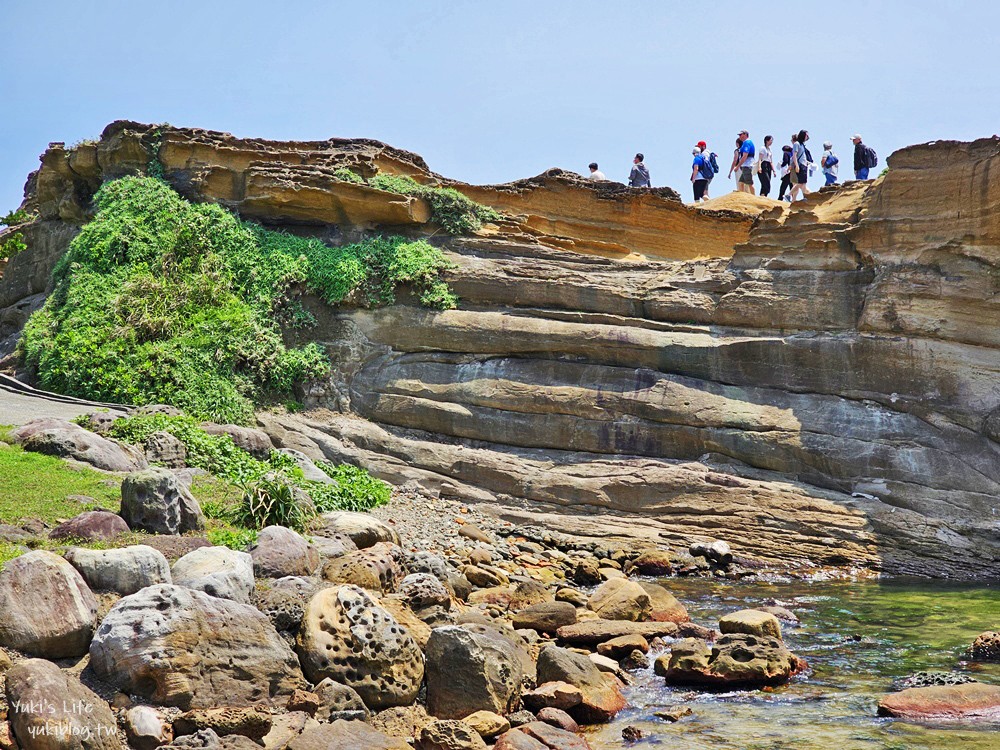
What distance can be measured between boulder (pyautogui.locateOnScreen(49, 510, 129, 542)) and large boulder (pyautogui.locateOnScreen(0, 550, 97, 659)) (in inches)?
75.3

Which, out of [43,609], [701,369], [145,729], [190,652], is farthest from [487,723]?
[701,369]

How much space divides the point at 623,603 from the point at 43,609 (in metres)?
7.27

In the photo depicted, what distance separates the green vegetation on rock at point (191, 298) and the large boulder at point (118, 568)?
10.4m

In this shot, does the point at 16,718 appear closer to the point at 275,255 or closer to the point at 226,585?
the point at 226,585

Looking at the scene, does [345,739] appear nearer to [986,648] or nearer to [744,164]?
[986,648]

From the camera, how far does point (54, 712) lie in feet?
23.7

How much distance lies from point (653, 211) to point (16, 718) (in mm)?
20042

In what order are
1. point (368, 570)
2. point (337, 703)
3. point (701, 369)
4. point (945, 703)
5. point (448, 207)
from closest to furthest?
point (337, 703) < point (945, 703) < point (368, 570) < point (701, 369) < point (448, 207)

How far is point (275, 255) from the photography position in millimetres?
22438

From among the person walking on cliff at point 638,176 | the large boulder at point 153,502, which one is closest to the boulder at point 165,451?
the large boulder at point 153,502

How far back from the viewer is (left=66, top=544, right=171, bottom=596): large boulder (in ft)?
30.2

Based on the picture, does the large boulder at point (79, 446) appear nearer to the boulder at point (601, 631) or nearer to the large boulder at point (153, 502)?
the large boulder at point (153, 502)

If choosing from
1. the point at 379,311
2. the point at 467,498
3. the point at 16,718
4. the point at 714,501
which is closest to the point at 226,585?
the point at 16,718

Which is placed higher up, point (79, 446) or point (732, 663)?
point (79, 446)
